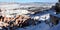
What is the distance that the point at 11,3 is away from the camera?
1333 mm

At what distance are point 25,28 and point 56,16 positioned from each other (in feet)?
1.37

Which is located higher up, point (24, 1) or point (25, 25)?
point (24, 1)

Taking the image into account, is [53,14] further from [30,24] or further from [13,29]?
[13,29]

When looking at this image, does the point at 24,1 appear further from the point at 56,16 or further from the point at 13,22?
the point at 56,16

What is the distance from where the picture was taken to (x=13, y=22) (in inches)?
47.4

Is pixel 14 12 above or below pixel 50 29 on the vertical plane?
above

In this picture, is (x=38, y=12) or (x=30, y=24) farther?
(x=38, y=12)

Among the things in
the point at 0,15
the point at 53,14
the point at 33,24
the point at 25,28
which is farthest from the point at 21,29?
the point at 53,14

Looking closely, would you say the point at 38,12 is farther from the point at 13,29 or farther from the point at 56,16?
the point at 13,29

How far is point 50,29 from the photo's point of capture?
1202 millimetres

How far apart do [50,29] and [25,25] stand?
11.4 inches

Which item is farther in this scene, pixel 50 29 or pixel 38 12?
pixel 38 12

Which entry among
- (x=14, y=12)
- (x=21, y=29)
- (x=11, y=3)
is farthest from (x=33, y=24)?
(x=11, y=3)

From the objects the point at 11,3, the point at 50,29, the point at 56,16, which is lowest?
the point at 50,29
